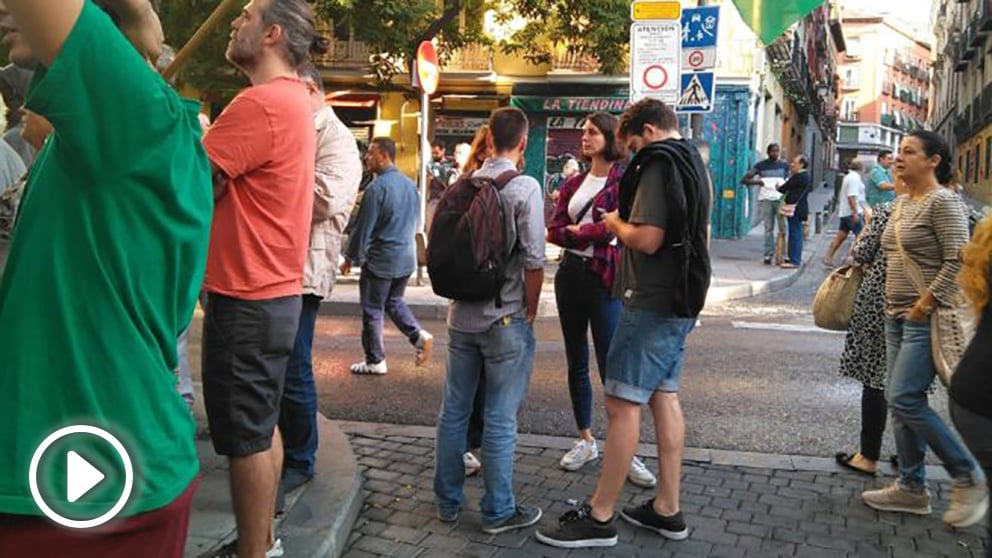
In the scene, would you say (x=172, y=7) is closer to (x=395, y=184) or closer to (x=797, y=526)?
(x=395, y=184)

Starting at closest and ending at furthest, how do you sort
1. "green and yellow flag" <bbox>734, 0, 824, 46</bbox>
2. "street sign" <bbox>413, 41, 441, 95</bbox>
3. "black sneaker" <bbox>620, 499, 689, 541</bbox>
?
1. "black sneaker" <bbox>620, 499, 689, 541</bbox>
2. "green and yellow flag" <bbox>734, 0, 824, 46</bbox>
3. "street sign" <bbox>413, 41, 441, 95</bbox>

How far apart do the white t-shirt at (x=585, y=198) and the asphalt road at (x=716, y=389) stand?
4.64 ft

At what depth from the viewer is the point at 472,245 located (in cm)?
371

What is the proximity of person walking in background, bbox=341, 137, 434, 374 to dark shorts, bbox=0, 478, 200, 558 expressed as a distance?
211 inches

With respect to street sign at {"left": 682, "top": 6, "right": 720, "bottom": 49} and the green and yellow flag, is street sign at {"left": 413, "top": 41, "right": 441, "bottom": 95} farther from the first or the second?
the green and yellow flag

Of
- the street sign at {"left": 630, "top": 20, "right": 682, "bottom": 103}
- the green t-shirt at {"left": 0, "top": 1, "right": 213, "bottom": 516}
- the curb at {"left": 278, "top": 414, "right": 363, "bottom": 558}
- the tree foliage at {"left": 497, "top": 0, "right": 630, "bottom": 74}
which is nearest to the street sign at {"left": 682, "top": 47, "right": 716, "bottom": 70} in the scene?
the street sign at {"left": 630, "top": 20, "right": 682, "bottom": 103}

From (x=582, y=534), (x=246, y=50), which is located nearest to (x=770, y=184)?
(x=582, y=534)

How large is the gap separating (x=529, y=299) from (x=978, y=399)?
185 centimetres

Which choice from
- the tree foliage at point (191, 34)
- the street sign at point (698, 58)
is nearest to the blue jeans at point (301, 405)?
the street sign at point (698, 58)

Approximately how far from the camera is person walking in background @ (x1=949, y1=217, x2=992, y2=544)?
256cm

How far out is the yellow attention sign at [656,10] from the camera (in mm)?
9758

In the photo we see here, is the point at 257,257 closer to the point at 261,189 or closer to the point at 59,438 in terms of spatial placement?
the point at 261,189

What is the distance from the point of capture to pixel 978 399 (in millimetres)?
2574

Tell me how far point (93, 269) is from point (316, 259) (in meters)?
2.49
